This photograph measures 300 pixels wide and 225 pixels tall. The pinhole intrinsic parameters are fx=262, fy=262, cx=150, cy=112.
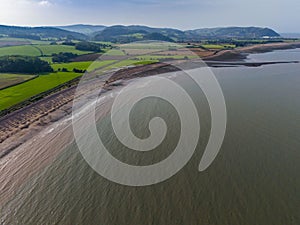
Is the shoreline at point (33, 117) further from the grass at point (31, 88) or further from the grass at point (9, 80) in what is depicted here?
the grass at point (9, 80)

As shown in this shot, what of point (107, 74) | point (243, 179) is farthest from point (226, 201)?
point (107, 74)

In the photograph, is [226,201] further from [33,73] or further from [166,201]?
[33,73]

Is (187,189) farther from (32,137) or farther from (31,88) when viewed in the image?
(31,88)

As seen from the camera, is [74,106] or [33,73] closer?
[74,106]

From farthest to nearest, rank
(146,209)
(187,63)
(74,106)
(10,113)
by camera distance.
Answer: (187,63) → (74,106) → (10,113) → (146,209)

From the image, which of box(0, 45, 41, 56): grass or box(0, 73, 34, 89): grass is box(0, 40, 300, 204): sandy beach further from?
box(0, 45, 41, 56): grass

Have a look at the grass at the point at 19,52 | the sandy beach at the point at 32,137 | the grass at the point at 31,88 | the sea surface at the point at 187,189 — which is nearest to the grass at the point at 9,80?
the grass at the point at 31,88

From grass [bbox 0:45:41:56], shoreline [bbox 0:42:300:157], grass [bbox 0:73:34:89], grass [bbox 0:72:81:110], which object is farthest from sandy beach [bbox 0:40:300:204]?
grass [bbox 0:45:41:56]
